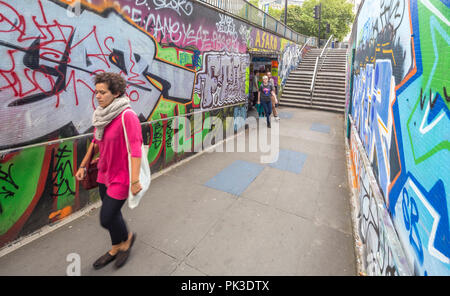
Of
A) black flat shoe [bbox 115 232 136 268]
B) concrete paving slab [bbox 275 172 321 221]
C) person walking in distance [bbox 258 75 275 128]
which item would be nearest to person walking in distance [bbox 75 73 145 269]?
Answer: black flat shoe [bbox 115 232 136 268]

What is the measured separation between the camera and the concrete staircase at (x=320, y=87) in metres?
12.6

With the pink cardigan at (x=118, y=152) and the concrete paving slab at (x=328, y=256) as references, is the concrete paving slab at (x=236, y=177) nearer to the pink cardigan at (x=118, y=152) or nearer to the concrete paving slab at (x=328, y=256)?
the concrete paving slab at (x=328, y=256)

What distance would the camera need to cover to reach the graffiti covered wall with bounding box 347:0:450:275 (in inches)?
43.0

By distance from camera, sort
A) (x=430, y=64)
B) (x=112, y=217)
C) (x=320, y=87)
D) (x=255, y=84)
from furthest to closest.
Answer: (x=320, y=87) → (x=255, y=84) → (x=112, y=217) → (x=430, y=64)

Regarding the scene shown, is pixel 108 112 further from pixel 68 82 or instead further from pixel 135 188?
pixel 68 82

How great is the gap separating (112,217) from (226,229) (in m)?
1.52

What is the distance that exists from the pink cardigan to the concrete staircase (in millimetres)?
11807

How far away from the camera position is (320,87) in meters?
13.6

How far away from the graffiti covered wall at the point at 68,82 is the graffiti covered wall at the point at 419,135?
362 centimetres

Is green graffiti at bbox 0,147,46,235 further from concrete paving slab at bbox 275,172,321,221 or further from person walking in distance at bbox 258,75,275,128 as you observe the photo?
person walking in distance at bbox 258,75,275,128

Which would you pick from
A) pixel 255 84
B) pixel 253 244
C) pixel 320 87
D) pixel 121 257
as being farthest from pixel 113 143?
pixel 320 87

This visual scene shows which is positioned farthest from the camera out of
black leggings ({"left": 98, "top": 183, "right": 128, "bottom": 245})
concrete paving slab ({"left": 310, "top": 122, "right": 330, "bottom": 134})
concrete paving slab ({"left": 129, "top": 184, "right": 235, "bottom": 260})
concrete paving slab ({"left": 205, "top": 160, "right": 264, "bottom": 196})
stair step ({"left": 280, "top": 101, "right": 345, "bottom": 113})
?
stair step ({"left": 280, "top": 101, "right": 345, "bottom": 113})

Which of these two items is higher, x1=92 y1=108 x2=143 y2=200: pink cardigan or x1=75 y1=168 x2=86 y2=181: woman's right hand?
x1=92 y1=108 x2=143 y2=200: pink cardigan
